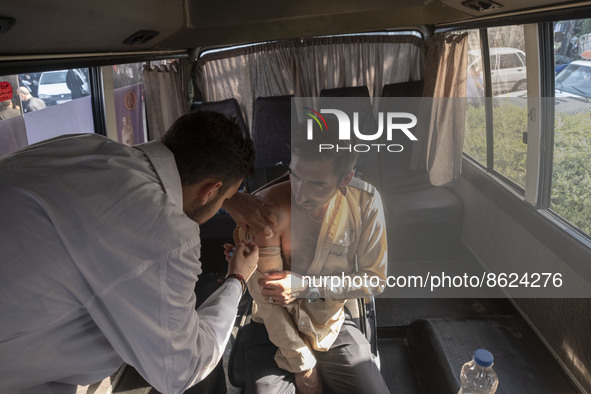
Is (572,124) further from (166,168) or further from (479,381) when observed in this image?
(166,168)

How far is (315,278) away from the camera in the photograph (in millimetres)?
1937

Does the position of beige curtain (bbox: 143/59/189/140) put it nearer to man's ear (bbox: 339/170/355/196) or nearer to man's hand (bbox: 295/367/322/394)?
man's ear (bbox: 339/170/355/196)

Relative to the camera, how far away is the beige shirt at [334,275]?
6.14 ft

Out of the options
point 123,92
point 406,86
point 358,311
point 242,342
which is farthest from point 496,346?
Answer: point 123,92

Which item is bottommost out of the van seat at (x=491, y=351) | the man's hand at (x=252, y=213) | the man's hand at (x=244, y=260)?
the van seat at (x=491, y=351)

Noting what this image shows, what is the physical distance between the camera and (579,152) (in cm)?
273

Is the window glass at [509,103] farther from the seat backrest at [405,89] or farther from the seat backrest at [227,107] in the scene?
the seat backrest at [227,107]

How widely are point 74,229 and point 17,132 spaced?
1.61 m

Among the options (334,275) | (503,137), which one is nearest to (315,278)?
(334,275)

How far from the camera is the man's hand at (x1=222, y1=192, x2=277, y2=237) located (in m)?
1.90

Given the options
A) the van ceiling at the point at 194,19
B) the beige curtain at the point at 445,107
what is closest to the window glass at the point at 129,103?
the van ceiling at the point at 194,19

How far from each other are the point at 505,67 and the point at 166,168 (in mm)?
3234

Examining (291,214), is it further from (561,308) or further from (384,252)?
(561,308)

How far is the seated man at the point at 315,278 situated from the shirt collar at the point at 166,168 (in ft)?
2.11
